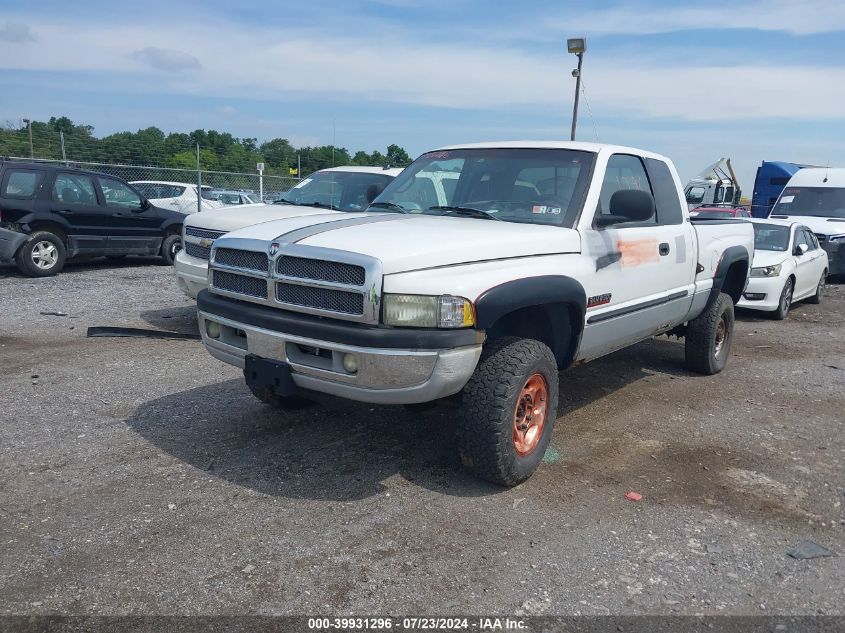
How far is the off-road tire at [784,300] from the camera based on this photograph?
423 inches

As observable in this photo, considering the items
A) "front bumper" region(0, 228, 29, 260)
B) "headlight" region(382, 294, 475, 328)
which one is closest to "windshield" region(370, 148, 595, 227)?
"headlight" region(382, 294, 475, 328)

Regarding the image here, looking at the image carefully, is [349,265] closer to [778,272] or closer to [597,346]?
[597,346]

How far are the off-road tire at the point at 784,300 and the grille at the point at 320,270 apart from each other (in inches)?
347

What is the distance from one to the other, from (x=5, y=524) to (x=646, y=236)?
14.2 feet

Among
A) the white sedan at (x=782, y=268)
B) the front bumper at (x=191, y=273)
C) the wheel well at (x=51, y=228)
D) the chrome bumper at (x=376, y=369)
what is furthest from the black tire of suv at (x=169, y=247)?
the chrome bumper at (x=376, y=369)

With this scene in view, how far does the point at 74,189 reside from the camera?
476 inches

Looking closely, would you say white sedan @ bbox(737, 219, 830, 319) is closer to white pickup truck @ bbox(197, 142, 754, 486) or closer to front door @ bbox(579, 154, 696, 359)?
front door @ bbox(579, 154, 696, 359)

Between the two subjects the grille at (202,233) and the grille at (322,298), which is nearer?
the grille at (322,298)

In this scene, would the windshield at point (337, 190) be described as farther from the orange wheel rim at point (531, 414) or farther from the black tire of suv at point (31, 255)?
the orange wheel rim at point (531, 414)

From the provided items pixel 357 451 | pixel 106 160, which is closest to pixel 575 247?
pixel 357 451

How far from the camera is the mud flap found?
156 inches

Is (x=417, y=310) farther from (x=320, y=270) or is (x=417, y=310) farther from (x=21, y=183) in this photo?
(x=21, y=183)

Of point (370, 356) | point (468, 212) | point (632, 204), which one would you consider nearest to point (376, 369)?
point (370, 356)

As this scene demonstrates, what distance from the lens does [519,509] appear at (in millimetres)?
3996
